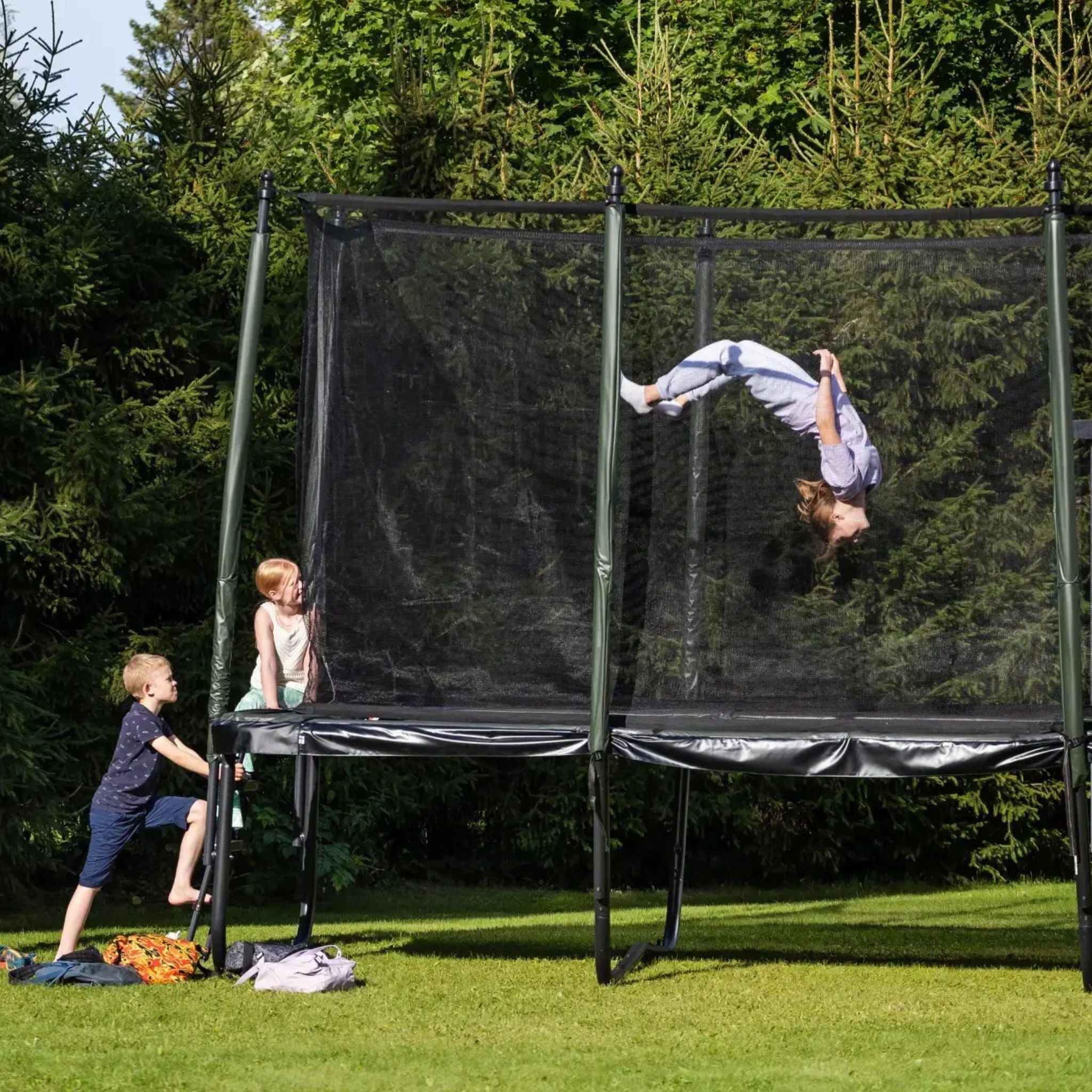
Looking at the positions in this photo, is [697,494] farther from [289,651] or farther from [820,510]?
[289,651]

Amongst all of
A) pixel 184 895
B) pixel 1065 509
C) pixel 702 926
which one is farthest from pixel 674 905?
pixel 1065 509

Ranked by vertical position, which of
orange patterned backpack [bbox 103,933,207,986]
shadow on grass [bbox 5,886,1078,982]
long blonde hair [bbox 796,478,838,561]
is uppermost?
long blonde hair [bbox 796,478,838,561]

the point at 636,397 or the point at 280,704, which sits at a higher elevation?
the point at 636,397

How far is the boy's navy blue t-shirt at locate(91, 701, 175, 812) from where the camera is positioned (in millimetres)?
6434

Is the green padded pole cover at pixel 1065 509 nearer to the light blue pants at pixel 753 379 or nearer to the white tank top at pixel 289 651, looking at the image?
the light blue pants at pixel 753 379

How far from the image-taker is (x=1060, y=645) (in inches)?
234

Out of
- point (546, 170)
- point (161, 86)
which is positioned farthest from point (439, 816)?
point (161, 86)

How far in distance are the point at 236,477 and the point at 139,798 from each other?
1312 mm

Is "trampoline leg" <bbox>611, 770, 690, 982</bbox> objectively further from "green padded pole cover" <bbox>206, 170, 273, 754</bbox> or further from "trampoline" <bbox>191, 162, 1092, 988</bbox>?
"green padded pole cover" <bbox>206, 170, 273, 754</bbox>

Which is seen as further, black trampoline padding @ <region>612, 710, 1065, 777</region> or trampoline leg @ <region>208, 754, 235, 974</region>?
trampoline leg @ <region>208, 754, 235, 974</region>

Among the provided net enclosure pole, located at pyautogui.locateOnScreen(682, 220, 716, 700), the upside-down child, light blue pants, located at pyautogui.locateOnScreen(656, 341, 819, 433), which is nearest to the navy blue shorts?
the upside-down child

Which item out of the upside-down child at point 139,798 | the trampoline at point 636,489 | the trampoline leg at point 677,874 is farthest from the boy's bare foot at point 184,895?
the trampoline leg at point 677,874

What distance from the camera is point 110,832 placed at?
6398 mm

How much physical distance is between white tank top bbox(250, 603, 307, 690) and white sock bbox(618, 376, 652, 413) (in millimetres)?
1560
